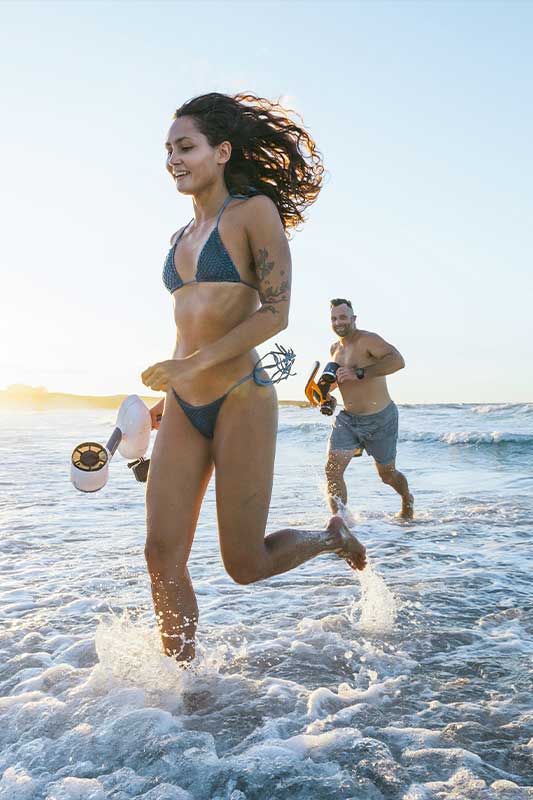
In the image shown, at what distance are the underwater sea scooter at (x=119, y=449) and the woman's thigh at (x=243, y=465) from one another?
435mm

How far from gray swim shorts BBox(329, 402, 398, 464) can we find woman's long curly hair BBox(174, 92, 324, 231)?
14.5ft

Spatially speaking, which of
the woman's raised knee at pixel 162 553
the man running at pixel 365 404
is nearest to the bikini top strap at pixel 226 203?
the woman's raised knee at pixel 162 553

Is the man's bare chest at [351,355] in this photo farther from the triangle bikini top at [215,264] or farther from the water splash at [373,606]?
the triangle bikini top at [215,264]

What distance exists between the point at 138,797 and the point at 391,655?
165cm

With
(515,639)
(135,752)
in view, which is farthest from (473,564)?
(135,752)

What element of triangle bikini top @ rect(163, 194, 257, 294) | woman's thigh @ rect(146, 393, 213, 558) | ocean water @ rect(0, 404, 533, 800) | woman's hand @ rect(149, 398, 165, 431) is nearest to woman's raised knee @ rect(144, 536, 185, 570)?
woman's thigh @ rect(146, 393, 213, 558)

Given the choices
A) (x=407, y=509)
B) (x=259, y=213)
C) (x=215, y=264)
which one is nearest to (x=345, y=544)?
(x=215, y=264)

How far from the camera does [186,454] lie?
3.25m

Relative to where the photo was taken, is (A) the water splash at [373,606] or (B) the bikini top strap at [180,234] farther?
(A) the water splash at [373,606]

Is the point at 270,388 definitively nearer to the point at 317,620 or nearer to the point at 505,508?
the point at 317,620

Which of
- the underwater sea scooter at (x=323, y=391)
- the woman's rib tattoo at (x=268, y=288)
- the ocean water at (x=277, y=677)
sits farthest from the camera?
the underwater sea scooter at (x=323, y=391)

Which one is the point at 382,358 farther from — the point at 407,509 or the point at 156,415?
the point at 156,415

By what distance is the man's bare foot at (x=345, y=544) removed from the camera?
3873mm

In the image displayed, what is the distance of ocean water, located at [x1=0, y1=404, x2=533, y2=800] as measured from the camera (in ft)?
A: 8.91
